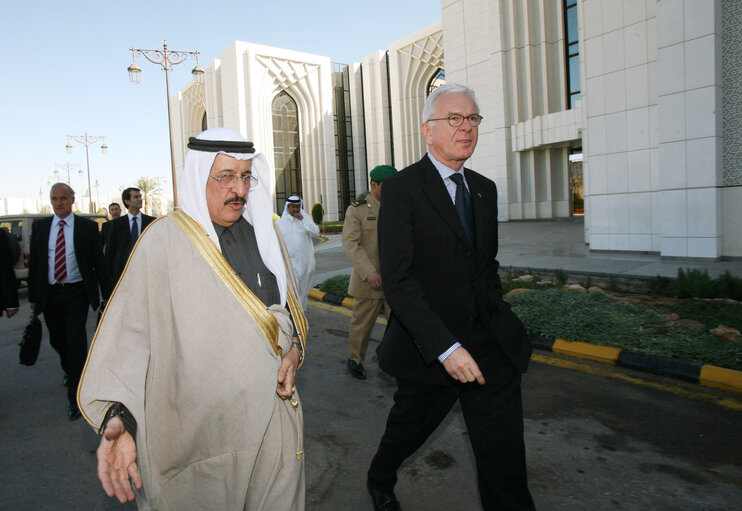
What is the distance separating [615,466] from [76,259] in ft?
15.3

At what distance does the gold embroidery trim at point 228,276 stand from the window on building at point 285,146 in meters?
38.3

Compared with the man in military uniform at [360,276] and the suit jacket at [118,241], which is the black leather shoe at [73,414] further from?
the man in military uniform at [360,276]

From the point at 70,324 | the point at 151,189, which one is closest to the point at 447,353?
the point at 70,324

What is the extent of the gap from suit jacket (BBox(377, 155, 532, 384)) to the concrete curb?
299 cm

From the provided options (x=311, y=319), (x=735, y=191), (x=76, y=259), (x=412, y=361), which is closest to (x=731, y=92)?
(x=735, y=191)

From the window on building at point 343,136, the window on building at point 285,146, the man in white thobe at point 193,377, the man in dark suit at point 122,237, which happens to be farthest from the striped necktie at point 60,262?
the window on building at point 343,136

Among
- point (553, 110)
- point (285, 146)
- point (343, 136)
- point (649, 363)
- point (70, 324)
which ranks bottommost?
point (649, 363)

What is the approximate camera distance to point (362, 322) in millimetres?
4926

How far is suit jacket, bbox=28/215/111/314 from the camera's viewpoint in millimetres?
4613

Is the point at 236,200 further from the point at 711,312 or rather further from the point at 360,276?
the point at 711,312

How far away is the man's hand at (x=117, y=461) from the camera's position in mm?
1565

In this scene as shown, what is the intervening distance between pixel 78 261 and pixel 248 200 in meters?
3.40

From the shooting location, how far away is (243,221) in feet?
6.94

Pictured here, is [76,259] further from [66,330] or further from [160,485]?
[160,485]
